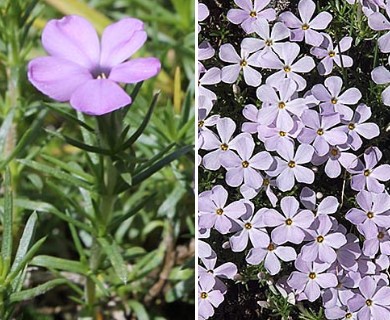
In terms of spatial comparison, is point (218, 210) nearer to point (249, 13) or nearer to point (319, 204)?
point (319, 204)

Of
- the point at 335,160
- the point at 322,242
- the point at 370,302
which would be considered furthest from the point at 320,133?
the point at 370,302

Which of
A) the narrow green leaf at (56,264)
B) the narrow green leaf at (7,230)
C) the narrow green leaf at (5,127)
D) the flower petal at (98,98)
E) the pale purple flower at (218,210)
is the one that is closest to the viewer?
the flower petal at (98,98)

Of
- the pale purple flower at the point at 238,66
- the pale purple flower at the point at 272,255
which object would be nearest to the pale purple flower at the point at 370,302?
the pale purple flower at the point at 272,255

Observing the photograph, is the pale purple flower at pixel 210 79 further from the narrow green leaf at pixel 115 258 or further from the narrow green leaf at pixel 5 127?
the narrow green leaf at pixel 5 127

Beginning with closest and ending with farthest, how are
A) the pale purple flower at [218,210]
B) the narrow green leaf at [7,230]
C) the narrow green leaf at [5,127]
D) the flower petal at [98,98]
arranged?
the flower petal at [98,98] → the pale purple flower at [218,210] → the narrow green leaf at [7,230] → the narrow green leaf at [5,127]

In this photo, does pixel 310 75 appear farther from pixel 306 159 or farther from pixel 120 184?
pixel 120 184

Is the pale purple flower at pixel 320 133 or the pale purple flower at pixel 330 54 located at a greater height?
the pale purple flower at pixel 330 54

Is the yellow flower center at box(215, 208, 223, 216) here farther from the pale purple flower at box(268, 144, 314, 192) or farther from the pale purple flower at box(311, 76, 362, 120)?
the pale purple flower at box(311, 76, 362, 120)
